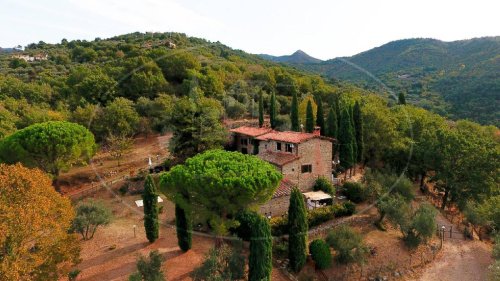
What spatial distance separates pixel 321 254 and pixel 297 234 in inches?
86.9

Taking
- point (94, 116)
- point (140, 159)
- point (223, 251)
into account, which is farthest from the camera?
point (94, 116)

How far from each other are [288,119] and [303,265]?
27.5 metres

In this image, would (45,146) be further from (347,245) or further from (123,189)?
(347,245)

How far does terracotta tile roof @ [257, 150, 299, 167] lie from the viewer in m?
29.0

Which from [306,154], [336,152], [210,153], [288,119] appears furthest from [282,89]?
[210,153]

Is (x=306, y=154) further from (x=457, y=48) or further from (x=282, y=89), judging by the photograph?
(x=457, y=48)

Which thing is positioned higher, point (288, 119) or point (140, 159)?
point (288, 119)

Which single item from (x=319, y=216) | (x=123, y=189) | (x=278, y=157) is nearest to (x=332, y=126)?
(x=278, y=157)

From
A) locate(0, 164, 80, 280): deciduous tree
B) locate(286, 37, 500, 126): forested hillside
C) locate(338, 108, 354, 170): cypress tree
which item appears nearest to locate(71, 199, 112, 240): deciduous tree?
locate(0, 164, 80, 280): deciduous tree

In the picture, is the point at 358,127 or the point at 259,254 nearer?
the point at 259,254

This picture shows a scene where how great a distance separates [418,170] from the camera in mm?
38125

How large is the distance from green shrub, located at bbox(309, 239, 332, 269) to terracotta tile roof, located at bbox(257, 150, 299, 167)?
27.1ft

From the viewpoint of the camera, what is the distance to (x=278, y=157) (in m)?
30.2

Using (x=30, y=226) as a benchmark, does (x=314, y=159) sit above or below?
below
